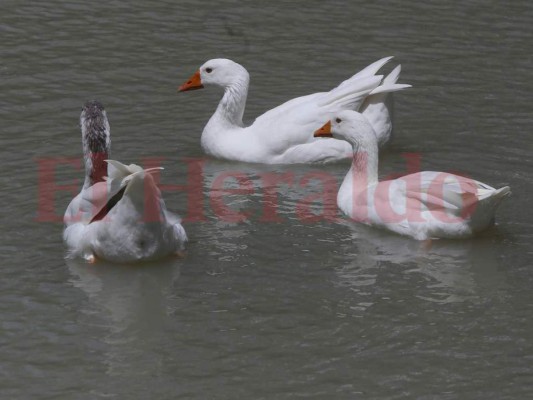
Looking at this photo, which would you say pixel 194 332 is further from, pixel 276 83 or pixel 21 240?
pixel 276 83

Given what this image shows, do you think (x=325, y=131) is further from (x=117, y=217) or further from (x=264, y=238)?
(x=117, y=217)

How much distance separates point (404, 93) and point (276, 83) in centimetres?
124

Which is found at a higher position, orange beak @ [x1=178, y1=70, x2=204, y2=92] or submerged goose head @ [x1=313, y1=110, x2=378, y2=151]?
orange beak @ [x1=178, y1=70, x2=204, y2=92]

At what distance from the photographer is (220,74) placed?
1094 cm

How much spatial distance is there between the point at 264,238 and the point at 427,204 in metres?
1.19

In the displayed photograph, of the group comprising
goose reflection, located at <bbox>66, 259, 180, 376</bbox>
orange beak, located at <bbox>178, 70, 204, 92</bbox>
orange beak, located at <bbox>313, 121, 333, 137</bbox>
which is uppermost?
orange beak, located at <bbox>178, 70, 204, 92</bbox>

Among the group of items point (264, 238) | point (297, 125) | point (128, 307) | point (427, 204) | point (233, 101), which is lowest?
point (128, 307)

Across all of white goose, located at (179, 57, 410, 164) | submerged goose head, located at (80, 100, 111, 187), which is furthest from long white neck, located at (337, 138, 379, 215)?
submerged goose head, located at (80, 100, 111, 187)

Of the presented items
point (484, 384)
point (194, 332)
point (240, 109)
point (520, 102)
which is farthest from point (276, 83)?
point (484, 384)

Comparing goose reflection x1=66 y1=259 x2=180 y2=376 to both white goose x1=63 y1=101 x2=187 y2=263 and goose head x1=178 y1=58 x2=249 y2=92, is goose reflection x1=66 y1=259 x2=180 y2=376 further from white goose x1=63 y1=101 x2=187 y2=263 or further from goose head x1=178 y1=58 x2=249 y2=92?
goose head x1=178 y1=58 x2=249 y2=92

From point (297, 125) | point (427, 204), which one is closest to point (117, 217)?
point (427, 204)

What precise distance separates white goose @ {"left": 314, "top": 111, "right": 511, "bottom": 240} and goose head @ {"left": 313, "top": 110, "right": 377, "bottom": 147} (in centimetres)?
41

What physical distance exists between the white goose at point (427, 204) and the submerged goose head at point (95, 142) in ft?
6.09

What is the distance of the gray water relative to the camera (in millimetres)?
6824
